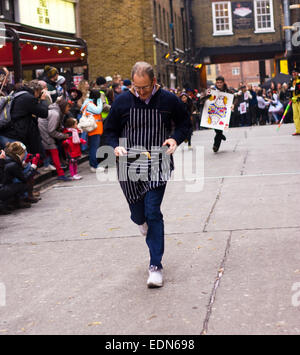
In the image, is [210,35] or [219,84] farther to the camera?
[210,35]

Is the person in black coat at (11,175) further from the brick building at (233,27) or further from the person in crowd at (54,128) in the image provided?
the brick building at (233,27)

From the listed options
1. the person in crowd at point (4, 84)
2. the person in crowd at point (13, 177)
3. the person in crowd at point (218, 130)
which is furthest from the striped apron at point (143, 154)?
the person in crowd at point (218, 130)

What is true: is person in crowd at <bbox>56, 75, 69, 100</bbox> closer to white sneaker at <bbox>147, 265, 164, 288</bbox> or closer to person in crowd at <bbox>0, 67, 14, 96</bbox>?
person in crowd at <bbox>0, 67, 14, 96</bbox>

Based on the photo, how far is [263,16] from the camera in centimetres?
5309

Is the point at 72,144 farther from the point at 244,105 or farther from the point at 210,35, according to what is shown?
the point at 210,35

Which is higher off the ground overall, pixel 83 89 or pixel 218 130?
pixel 83 89

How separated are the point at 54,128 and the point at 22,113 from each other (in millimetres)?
1618

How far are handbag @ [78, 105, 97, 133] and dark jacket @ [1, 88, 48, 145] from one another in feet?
8.81

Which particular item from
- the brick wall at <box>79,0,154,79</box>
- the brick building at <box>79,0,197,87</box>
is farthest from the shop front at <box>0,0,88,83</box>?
the brick wall at <box>79,0,154,79</box>

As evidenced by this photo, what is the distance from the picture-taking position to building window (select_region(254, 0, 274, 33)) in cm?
5278

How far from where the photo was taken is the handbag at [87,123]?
14258 millimetres

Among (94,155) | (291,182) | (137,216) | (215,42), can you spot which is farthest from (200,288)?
(215,42)

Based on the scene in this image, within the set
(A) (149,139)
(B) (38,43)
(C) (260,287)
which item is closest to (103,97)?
(B) (38,43)
